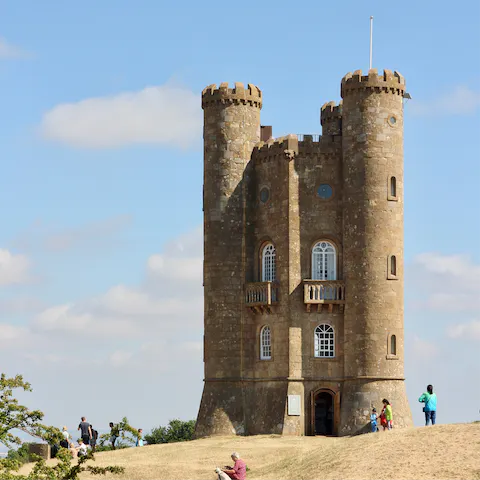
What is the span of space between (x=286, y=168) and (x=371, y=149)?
4741mm

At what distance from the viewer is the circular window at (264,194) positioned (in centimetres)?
6519

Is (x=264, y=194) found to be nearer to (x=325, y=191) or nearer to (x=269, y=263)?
(x=325, y=191)

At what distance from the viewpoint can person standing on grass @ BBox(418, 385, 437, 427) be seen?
53625 millimetres

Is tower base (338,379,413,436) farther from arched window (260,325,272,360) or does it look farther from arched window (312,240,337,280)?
arched window (312,240,337,280)

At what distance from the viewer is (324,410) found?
208 ft

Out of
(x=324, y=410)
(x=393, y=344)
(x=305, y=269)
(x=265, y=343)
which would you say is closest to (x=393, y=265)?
(x=393, y=344)

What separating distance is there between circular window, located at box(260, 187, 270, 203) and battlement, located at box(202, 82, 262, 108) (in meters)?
5.17

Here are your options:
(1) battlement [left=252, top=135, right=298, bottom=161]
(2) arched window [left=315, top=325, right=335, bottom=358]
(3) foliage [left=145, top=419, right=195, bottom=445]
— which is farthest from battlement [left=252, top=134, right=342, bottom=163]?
(3) foliage [left=145, top=419, right=195, bottom=445]

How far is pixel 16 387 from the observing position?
3753cm

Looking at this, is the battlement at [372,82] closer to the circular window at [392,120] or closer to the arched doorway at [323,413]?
the circular window at [392,120]

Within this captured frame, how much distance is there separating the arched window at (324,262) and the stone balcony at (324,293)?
81 cm

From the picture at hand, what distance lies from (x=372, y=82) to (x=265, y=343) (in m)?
15.1

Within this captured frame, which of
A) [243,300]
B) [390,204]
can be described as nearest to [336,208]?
[390,204]

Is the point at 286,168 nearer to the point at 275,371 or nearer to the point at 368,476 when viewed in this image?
the point at 275,371
